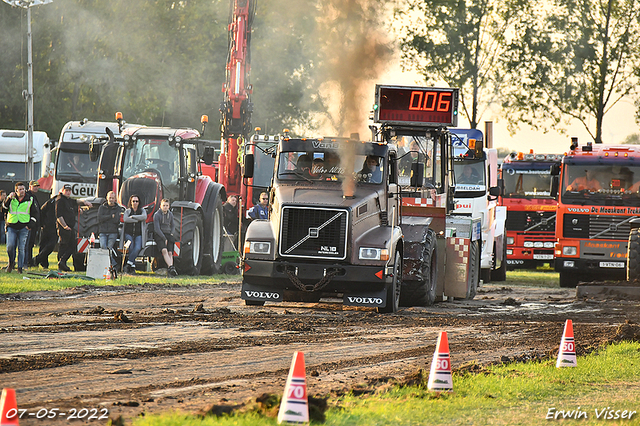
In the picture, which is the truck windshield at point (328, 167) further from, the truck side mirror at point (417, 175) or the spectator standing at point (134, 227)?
the spectator standing at point (134, 227)

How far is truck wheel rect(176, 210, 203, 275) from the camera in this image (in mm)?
21922

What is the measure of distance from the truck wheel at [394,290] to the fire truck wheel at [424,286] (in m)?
0.65

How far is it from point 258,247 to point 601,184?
11220 millimetres

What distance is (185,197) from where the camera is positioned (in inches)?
891

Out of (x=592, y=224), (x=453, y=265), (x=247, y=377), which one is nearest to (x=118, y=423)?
(x=247, y=377)

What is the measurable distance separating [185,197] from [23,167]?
14.5 metres

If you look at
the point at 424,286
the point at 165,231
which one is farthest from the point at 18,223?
the point at 424,286

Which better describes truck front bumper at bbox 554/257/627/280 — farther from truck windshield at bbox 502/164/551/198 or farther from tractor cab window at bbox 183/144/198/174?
tractor cab window at bbox 183/144/198/174

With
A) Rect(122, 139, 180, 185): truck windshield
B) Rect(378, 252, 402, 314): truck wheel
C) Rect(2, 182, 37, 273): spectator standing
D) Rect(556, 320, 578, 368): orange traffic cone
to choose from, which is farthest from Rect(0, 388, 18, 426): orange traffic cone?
Rect(122, 139, 180, 185): truck windshield

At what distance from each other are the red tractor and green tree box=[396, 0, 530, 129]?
18033 millimetres

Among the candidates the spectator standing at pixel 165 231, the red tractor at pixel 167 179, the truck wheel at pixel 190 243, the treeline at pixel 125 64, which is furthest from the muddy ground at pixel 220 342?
the treeline at pixel 125 64

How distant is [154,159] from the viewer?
22.8m

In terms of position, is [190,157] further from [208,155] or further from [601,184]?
[601,184]

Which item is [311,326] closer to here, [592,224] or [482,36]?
[592,224]
